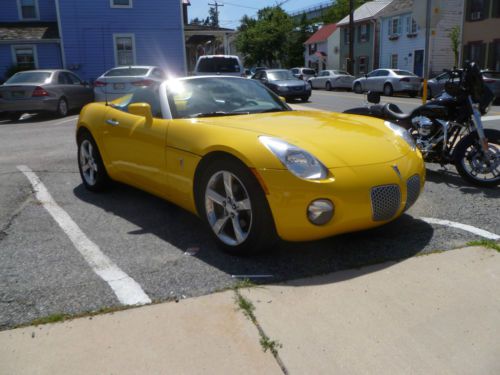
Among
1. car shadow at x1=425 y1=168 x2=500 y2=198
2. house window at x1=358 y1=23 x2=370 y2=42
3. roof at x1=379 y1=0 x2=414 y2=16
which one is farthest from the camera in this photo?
house window at x1=358 y1=23 x2=370 y2=42

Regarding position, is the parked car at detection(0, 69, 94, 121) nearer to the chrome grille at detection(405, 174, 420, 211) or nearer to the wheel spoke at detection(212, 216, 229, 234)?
the wheel spoke at detection(212, 216, 229, 234)

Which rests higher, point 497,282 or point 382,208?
point 382,208

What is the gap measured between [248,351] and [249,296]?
1.76 ft

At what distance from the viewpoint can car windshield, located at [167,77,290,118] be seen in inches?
167

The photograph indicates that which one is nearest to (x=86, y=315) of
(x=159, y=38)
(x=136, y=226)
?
(x=136, y=226)

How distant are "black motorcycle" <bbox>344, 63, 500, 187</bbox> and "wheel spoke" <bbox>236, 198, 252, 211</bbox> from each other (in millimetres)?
3048

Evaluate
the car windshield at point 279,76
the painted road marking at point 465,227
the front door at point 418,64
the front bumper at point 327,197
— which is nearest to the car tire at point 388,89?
the car windshield at point 279,76

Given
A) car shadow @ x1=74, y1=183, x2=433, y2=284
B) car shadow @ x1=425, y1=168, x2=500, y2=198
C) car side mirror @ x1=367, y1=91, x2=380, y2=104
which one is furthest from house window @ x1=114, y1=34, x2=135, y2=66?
car shadow @ x1=74, y1=183, x2=433, y2=284

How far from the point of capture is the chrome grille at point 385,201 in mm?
3303

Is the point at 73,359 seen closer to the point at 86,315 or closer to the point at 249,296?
the point at 86,315

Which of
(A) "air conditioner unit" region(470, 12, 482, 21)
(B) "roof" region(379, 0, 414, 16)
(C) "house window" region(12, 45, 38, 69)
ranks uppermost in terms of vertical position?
(B) "roof" region(379, 0, 414, 16)

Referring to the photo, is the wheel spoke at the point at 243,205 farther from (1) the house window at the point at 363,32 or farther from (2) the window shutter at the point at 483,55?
(1) the house window at the point at 363,32

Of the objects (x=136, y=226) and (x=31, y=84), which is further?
(x=31, y=84)

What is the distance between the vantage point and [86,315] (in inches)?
107
